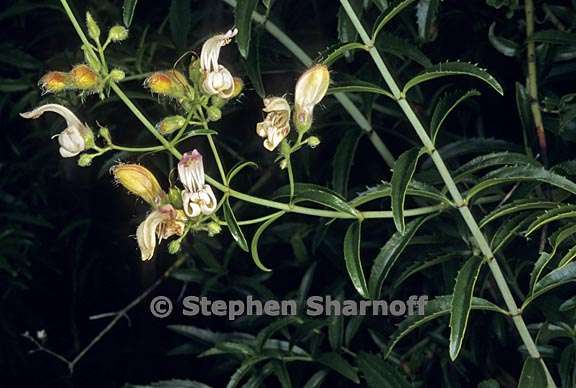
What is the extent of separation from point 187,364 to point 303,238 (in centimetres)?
63

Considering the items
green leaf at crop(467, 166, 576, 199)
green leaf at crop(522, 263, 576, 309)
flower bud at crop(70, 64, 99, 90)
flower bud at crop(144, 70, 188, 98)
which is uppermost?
flower bud at crop(144, 70, 188, 98)

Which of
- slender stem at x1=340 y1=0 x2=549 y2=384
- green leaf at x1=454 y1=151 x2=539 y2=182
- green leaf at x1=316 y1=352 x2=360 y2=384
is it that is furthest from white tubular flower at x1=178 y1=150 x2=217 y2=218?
green leaf at x1=316 y1=352 x2=360 y2=384

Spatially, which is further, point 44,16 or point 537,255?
point 44,16

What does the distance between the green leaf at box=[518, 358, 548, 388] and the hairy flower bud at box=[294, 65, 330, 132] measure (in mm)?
405

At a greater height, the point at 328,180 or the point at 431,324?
the point at 328,180

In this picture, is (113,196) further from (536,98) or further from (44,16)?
(536,98)

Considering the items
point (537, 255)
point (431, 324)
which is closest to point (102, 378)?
point (431, 324)

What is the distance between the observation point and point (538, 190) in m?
1.54

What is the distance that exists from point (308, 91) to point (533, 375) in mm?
446

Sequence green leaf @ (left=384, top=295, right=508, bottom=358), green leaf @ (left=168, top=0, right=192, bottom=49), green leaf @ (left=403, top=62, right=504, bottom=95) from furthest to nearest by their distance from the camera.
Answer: green leaf @ (left=168, top=0, right=192, bottom=49), green leaf @ (left=384, top=295, right=508, bottom=358), green leaf @ (left=403, top=62, right=504, bottom=95)

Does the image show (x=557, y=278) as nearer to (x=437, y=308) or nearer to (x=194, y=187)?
(x=437, y=308)

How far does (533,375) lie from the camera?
1241 millimetres

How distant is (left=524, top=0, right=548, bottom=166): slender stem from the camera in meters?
1.56

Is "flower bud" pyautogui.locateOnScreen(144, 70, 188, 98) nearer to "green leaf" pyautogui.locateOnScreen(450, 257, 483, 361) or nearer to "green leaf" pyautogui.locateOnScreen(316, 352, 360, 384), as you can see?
"green leaf" pyautogui.locateOnScreen(450, 257, 483, 361)
